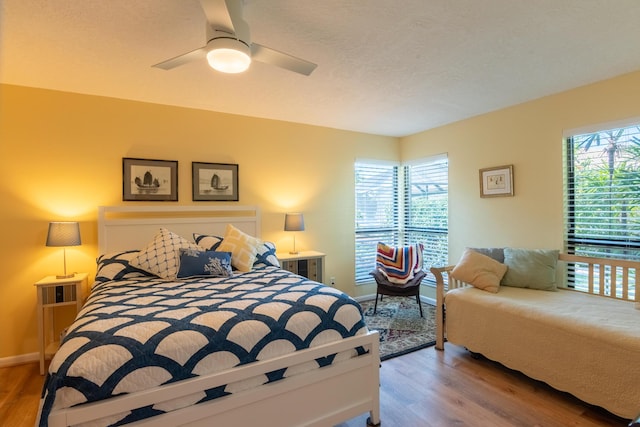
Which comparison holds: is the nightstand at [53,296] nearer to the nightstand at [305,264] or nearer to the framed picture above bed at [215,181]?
the framed picture above bed at [215,181]

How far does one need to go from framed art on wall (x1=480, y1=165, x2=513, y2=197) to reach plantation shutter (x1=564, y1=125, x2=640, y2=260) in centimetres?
53

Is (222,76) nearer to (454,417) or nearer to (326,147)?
(326,147)

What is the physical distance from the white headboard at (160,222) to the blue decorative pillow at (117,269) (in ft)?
1.23

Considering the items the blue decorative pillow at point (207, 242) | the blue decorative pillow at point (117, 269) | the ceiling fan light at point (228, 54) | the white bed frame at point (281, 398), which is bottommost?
the white bed frame at point (281, 398)

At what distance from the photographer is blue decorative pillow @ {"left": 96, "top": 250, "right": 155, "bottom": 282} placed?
105 inches

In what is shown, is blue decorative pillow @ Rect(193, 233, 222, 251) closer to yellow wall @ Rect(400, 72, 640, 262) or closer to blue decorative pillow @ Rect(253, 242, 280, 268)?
blue decorative pillow @ Rect(253, 242, 280, 268)

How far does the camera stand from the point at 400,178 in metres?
5.07

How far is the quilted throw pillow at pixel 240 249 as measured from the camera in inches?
118

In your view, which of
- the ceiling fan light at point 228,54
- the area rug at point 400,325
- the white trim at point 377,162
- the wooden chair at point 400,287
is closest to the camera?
the ceiling fan light at point 228,54

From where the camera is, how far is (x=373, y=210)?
16.0 ft

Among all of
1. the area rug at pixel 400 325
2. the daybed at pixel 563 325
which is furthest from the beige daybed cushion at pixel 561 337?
the area rug at pixel 400 325

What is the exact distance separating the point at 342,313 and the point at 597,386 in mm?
1729

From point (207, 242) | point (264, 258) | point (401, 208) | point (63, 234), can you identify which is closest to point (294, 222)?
point (264, 258)

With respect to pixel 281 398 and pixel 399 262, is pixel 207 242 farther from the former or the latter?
pixel 399 262
